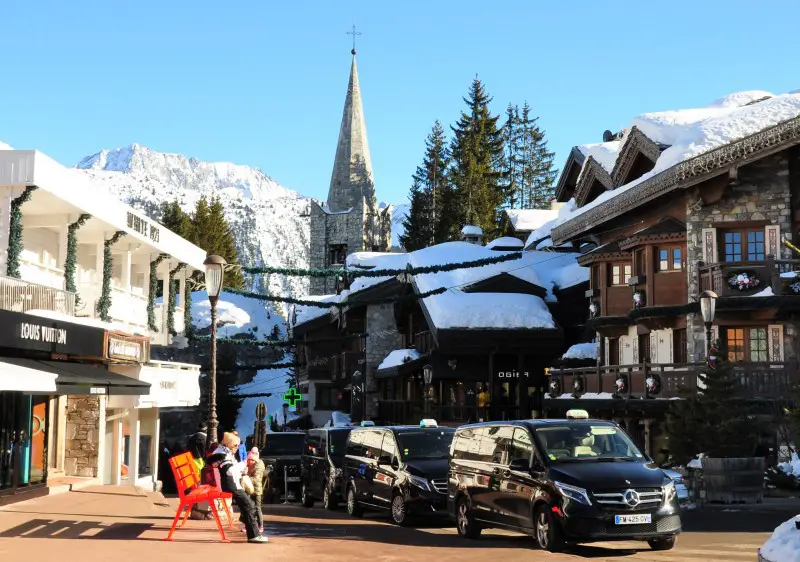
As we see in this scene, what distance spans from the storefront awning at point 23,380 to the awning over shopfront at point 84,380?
1.50 metres

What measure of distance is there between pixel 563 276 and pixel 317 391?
30274 millimetres

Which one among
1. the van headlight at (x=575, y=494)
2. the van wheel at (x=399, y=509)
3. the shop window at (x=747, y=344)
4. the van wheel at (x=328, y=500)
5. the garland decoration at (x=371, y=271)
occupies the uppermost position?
the garland decoration at (x=371, y=271)

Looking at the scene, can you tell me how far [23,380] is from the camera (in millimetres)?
16656

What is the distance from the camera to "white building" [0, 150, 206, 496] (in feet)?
73.0

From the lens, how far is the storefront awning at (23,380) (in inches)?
638

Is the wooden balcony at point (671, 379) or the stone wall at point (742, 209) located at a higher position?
the stone wall at point (742, 209)

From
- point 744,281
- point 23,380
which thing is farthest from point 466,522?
point 744,281

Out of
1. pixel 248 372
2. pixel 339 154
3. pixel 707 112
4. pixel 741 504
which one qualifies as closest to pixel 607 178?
pixel 707 112

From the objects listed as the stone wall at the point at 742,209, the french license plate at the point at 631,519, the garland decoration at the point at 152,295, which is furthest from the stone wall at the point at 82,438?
the stone wall at the point at 742,209

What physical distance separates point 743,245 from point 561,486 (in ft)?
72.6

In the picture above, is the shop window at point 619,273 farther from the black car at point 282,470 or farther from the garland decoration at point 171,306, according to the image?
the garland decoration at point 171,306

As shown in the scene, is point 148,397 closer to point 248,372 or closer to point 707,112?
point 707,112

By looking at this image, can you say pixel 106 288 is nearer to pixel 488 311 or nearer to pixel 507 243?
pixel 488 311

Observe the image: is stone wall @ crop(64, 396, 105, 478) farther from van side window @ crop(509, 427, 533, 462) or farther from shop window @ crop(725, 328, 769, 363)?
shop window @ crop(725, 328, 769, 363)
